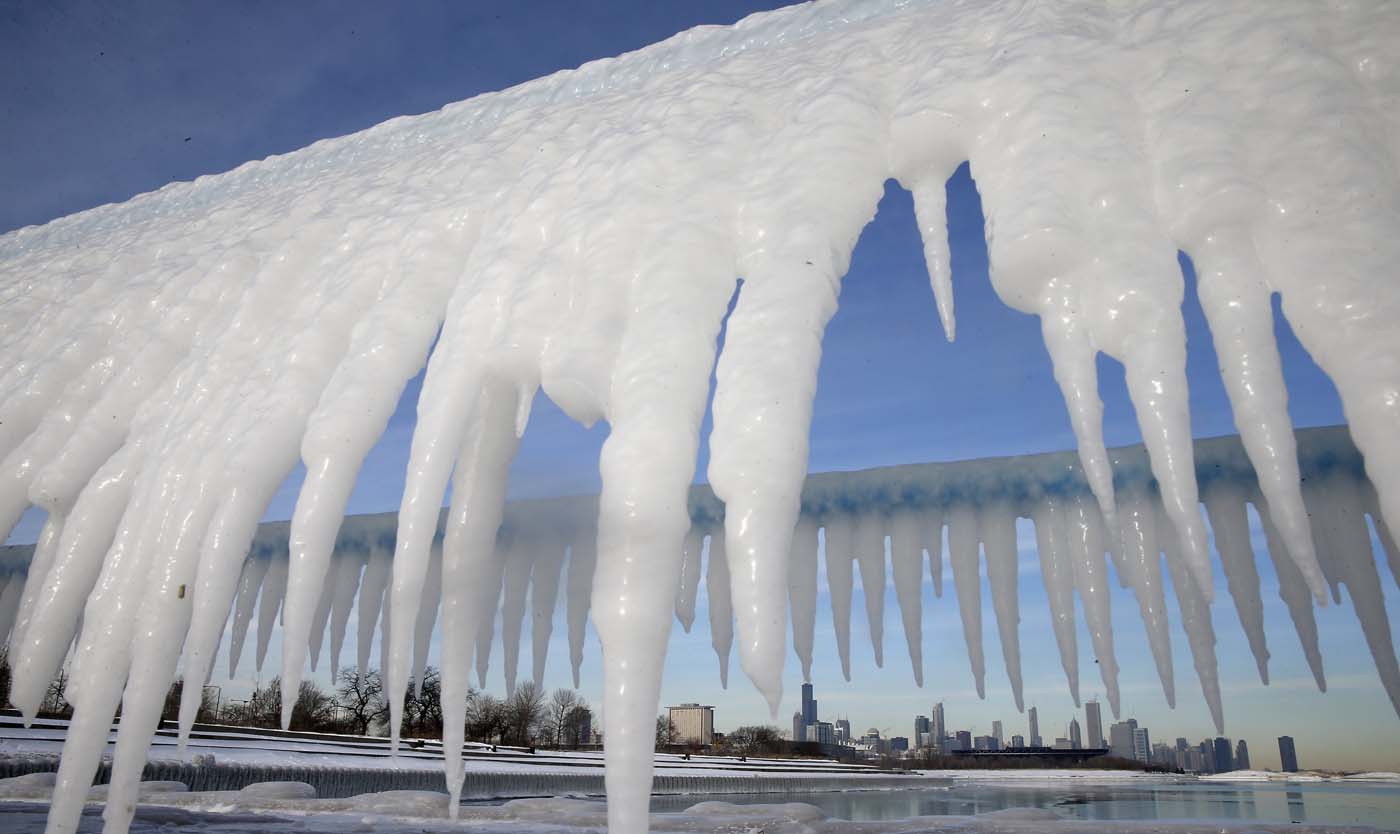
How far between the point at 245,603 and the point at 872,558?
207 inches

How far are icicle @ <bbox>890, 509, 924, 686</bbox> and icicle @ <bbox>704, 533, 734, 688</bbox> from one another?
473 millimetres

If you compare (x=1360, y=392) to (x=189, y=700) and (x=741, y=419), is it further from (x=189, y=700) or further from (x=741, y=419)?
(x=189, y=700)

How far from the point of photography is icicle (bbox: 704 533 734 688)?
18.2ft

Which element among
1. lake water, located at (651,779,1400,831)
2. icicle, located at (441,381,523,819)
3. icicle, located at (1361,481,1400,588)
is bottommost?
lake water, located at (651,779,1400,831)

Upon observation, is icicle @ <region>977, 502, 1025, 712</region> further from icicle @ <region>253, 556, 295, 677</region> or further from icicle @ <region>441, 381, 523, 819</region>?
icicle @ <region>253, 556, 295, 677</region>

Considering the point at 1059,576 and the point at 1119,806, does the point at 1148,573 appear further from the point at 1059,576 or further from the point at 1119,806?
the point at 1119,806

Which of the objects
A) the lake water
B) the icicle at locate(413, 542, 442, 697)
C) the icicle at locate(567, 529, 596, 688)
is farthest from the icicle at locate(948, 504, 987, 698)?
the icicle at locate(413, 542, 442, 697)

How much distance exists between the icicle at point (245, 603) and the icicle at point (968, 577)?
564 cm

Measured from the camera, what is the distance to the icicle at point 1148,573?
11.8 ft

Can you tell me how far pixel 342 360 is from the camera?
109 inches

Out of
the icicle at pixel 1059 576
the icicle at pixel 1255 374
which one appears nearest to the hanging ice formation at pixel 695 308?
the icicle at pixel 1255 374

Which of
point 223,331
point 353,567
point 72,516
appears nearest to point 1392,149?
point 223,331

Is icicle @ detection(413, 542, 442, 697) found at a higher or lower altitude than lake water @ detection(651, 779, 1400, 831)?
higher

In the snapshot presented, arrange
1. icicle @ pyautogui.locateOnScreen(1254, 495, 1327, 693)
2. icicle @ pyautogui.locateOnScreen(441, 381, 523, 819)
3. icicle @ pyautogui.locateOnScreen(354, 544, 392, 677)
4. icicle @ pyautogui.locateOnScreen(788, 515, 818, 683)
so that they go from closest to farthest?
icicle @ pyautogui.locateOnScreen(441, 381, 523, 819) → icicle @ pyautogui.locateOnScreen(1254, 495, 1327, 693) → icicle @ pyautogui.locateOnScreen(788, 515, 818, 683) → icicle @ pyautogui.locateOnScreen(354, 544, 392, 677)
